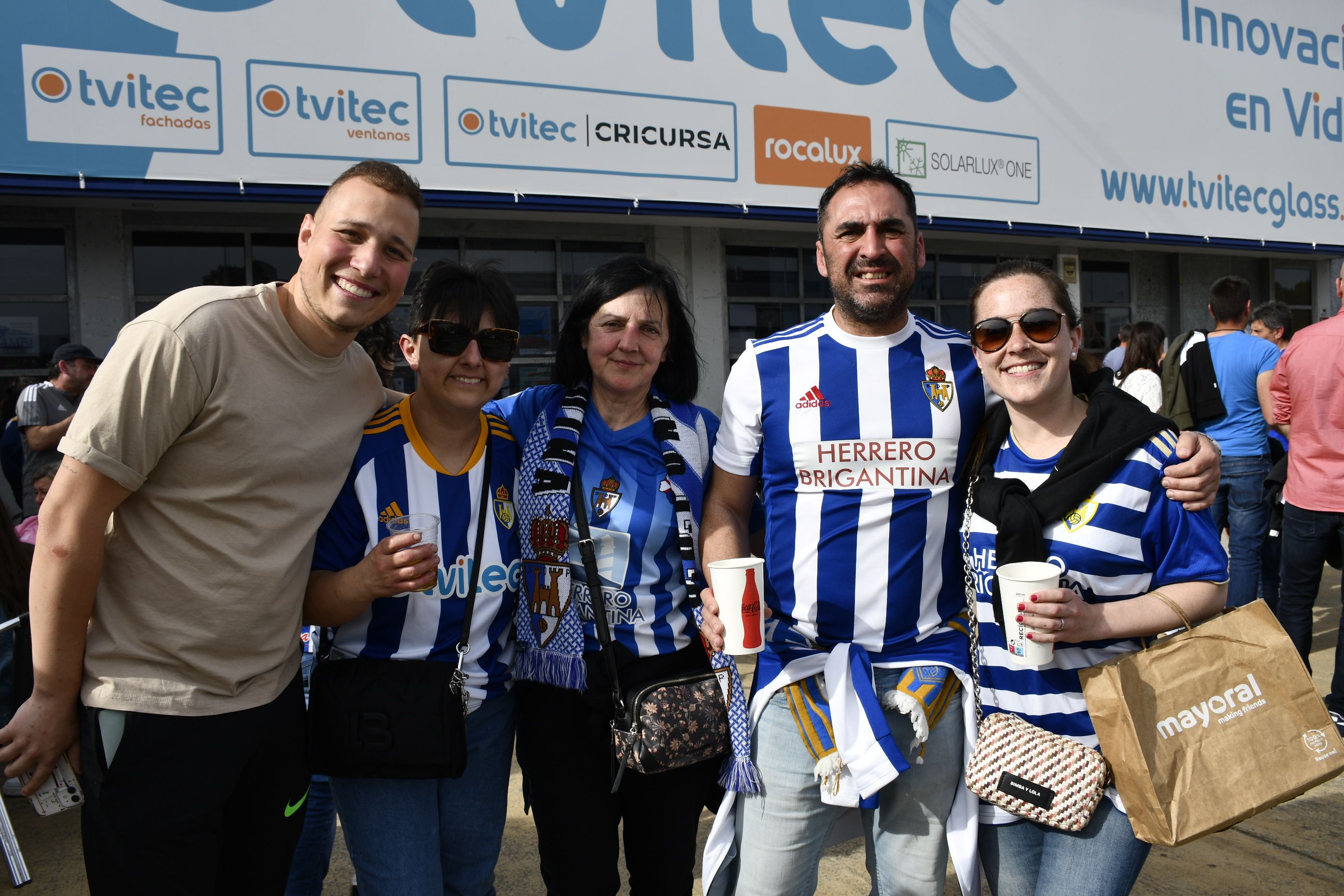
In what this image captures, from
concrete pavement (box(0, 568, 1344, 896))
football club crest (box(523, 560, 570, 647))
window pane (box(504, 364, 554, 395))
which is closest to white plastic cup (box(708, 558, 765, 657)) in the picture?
football club crest (box(523, 560, 570, 647))

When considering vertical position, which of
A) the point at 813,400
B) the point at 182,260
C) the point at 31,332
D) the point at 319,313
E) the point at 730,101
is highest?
the point at 730,101

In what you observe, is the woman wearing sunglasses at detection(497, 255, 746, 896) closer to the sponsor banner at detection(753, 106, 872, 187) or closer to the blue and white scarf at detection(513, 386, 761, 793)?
the blue and white scarf at detection(513, 386, 761, 793)

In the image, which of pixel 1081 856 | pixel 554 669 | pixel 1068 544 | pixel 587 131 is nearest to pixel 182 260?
pixel 587 131

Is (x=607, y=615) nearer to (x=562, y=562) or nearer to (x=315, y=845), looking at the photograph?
(x=562, y=562)

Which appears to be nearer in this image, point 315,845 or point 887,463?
point 887,463

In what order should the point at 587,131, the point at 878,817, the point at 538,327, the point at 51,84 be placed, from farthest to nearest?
the point at 538,327
the point at 587,131
the point at 51,84
the point at 878,817

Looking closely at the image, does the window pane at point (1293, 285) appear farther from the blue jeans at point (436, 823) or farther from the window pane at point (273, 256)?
the blue jeans at point (436, 823)

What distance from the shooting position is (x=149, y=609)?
6.09 feet

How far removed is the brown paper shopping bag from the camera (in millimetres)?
1747

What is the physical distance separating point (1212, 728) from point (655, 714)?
4.10ft

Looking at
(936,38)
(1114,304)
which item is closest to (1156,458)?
(936,38)

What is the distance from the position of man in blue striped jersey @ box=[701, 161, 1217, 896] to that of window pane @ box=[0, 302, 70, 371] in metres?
7.24

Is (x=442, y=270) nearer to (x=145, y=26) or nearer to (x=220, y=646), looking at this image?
(x=220, y=646)

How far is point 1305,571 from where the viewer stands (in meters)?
4.40
